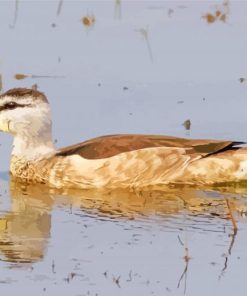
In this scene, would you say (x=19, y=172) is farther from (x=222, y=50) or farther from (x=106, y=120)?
(x=222, y=50)

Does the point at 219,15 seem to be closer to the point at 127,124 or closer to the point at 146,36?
the point at 146,36

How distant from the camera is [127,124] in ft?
49.8

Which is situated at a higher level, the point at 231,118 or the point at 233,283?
the point at 231,118

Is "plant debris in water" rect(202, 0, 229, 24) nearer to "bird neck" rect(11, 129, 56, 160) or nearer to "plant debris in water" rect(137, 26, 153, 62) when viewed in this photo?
"plant debris in water" rect(137, 26, 153, 62)

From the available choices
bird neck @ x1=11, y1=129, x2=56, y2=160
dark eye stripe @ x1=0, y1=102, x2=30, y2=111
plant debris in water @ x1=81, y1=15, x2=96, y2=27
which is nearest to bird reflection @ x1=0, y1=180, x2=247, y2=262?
bird neck @ x1=11, y1=129, x2=56, y2=160

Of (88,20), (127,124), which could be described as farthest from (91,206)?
(88,20)

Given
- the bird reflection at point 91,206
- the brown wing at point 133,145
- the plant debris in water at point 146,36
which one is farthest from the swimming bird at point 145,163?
the plant debris in water at point 146,36

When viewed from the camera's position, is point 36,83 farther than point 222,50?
No

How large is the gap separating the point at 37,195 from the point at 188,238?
7.91 feet

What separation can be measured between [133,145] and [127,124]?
1.49 m

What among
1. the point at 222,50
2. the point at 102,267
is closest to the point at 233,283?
the point at 102,267

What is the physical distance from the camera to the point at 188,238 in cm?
1143

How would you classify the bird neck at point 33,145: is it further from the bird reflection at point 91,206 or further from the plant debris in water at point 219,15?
the plant debris in water at point 219,15

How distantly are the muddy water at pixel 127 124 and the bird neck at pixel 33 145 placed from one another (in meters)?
0.28
